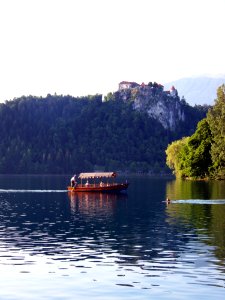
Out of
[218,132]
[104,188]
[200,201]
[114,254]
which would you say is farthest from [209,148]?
[114,254]

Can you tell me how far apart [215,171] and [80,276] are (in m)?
144

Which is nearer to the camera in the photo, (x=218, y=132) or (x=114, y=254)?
(x=114, y=254)

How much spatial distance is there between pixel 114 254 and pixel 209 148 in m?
138

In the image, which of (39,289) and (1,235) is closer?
(39,289)

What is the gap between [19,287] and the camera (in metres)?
40.0

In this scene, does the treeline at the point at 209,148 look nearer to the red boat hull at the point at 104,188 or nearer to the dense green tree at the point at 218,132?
the dense green tree at the point at 218,132

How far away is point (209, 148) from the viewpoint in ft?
611

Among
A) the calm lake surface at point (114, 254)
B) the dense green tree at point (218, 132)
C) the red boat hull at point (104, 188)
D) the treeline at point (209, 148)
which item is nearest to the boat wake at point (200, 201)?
the calm lake surface at point (114, 254)

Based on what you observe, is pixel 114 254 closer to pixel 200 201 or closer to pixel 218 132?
pixel 200 201

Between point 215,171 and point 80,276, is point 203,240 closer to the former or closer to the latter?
point 80,276

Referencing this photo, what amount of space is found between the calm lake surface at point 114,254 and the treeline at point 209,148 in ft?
279

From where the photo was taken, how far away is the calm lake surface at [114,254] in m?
39.2

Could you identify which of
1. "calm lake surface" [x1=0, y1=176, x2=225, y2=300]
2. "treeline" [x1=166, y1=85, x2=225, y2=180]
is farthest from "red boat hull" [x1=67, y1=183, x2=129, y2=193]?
"calm lake surface" [x1=0, y1=176, x2=225, y2=300]

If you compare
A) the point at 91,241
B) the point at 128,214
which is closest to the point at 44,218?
the point at 128,214
